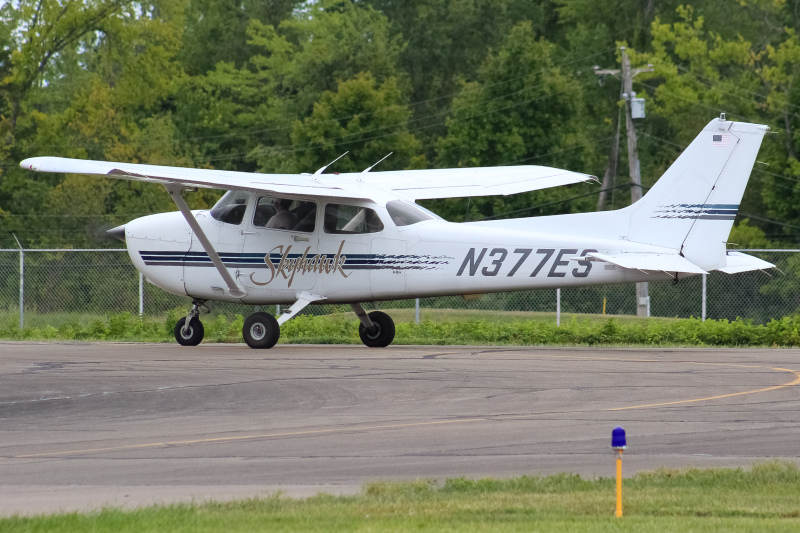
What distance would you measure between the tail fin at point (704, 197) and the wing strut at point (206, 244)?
655 centimetres

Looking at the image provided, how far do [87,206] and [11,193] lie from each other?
7834 millimetres

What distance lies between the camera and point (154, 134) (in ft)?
188

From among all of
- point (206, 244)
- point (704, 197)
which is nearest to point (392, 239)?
point (206, 244)

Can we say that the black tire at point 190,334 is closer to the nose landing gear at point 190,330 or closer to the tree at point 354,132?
the nose landing gear at point 190,330

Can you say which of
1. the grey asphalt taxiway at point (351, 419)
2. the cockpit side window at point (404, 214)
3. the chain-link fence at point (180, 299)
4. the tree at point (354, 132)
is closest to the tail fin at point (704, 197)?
the grey asphalt taxiway at point (351, 419)

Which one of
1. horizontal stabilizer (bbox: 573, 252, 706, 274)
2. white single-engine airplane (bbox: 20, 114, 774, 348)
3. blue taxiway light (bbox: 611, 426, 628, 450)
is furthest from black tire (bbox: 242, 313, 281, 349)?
blue taxiway light (bbox: 611, 426, 628, 450)

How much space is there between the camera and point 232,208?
1922cm

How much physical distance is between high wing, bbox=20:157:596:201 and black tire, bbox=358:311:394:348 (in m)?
2.15

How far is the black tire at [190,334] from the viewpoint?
19.9m

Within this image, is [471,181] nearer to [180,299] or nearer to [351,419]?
[351,419]

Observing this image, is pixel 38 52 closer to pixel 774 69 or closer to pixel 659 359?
pixel 774 69

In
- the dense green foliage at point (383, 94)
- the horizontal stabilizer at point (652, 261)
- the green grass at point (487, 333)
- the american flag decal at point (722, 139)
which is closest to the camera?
the horizontal stabilizer at point (652, 261)

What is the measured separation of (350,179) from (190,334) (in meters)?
3.92

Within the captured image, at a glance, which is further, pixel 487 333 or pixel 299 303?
pixel 487 333
